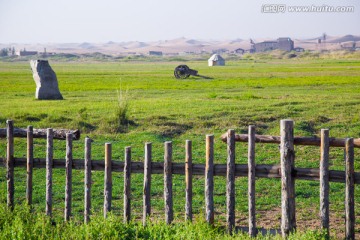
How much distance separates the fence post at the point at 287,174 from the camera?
8203mm

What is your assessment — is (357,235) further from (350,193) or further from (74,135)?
(74,135)

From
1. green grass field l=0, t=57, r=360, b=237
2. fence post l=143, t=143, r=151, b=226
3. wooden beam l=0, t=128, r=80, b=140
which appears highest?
wooden beam l=0, t=128, r=80, b=140

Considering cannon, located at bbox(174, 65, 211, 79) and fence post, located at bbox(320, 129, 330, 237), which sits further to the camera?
cannon, located at bbox(174, 65, 211, 79)

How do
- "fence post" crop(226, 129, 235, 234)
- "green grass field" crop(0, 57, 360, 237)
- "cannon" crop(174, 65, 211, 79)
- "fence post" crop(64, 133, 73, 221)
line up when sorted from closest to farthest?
"fence post" crop(226, 129, 235, 234), "fence post" crop(64, 133, 73, 221), "green grass field" crop(0, 57, 360, 237), "cannon" crop(174, 65, 211, 79)

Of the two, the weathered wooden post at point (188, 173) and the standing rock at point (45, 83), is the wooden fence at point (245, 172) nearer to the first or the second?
the weathered wooden post at point (188, 173)

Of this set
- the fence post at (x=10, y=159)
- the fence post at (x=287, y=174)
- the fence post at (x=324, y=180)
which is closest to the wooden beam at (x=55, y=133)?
the fence post at (x=10, y=159)

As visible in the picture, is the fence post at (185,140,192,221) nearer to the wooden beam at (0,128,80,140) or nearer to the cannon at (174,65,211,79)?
the wooden beam at (0,128,80,140)

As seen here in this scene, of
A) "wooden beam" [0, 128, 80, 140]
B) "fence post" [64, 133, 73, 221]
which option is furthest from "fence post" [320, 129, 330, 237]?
"wooden beam" [0, 128, 80, 140]

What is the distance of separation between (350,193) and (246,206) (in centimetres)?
310

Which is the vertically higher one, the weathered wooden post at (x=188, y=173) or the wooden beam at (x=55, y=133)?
the wooden beam at (x=55, y=133)

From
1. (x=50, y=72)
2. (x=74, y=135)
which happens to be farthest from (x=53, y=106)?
(x=74, y=135)

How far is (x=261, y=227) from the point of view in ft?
31.2

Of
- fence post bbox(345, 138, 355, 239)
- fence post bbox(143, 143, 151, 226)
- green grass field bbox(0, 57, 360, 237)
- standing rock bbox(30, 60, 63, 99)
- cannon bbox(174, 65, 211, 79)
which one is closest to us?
fence post bbox(345, 138, 355, 239)

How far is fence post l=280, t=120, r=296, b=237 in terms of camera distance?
8.20 m
